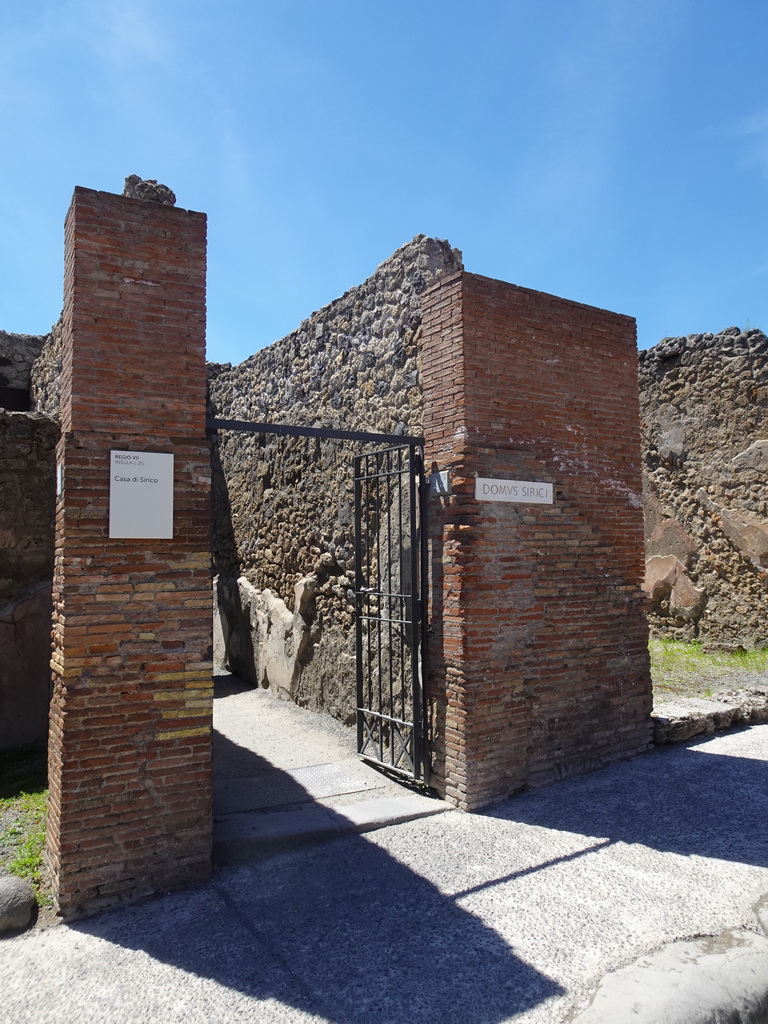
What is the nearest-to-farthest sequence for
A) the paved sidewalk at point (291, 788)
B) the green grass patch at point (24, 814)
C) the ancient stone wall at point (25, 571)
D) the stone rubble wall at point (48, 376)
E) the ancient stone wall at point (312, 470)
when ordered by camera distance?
1. the green grass patch at point (24, 814)
2. the paved sidewalk at point (291, 788)
3. the ancient stone wall at point (25, 571)
4. the ancient stone wall at point (312, 470)
5. the stone rubble wall at point (48, 376)

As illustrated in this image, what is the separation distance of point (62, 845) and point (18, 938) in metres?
0.43

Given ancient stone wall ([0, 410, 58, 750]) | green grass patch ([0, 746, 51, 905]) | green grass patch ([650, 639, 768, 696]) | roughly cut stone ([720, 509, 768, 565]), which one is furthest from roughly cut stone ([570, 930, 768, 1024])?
roughly cut stone ([720, 509, 768, 565])

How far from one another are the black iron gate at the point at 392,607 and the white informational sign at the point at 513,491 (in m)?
0.50

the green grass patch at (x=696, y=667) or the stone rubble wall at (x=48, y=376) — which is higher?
the stone rubble wall at (x=48, y=376)

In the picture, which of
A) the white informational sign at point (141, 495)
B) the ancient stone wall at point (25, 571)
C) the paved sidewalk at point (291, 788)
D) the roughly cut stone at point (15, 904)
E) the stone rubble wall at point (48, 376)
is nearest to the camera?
the roughly cut stone at point (15, 904)

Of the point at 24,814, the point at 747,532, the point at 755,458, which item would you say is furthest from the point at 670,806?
the point at 755,458

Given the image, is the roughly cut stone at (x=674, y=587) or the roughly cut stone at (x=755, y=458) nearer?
the roughly cut stone at (x=755, y=458)

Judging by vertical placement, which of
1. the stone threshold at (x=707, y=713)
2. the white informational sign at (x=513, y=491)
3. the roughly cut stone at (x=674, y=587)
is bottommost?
the stone threshold at (x=707, y=713)

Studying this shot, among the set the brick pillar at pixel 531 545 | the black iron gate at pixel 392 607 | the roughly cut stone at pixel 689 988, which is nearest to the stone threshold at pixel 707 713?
the brick pillar at pixel 531 545

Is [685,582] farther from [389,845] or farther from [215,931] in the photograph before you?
[215,931]

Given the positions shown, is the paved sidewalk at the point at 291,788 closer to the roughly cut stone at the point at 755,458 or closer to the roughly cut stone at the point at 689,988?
the roughly cut stone at the point at 689,988

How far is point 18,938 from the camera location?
3.41m

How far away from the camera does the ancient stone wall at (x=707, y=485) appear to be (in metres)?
9.37

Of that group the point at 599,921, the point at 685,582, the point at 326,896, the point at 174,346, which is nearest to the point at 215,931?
the point at 326,896
